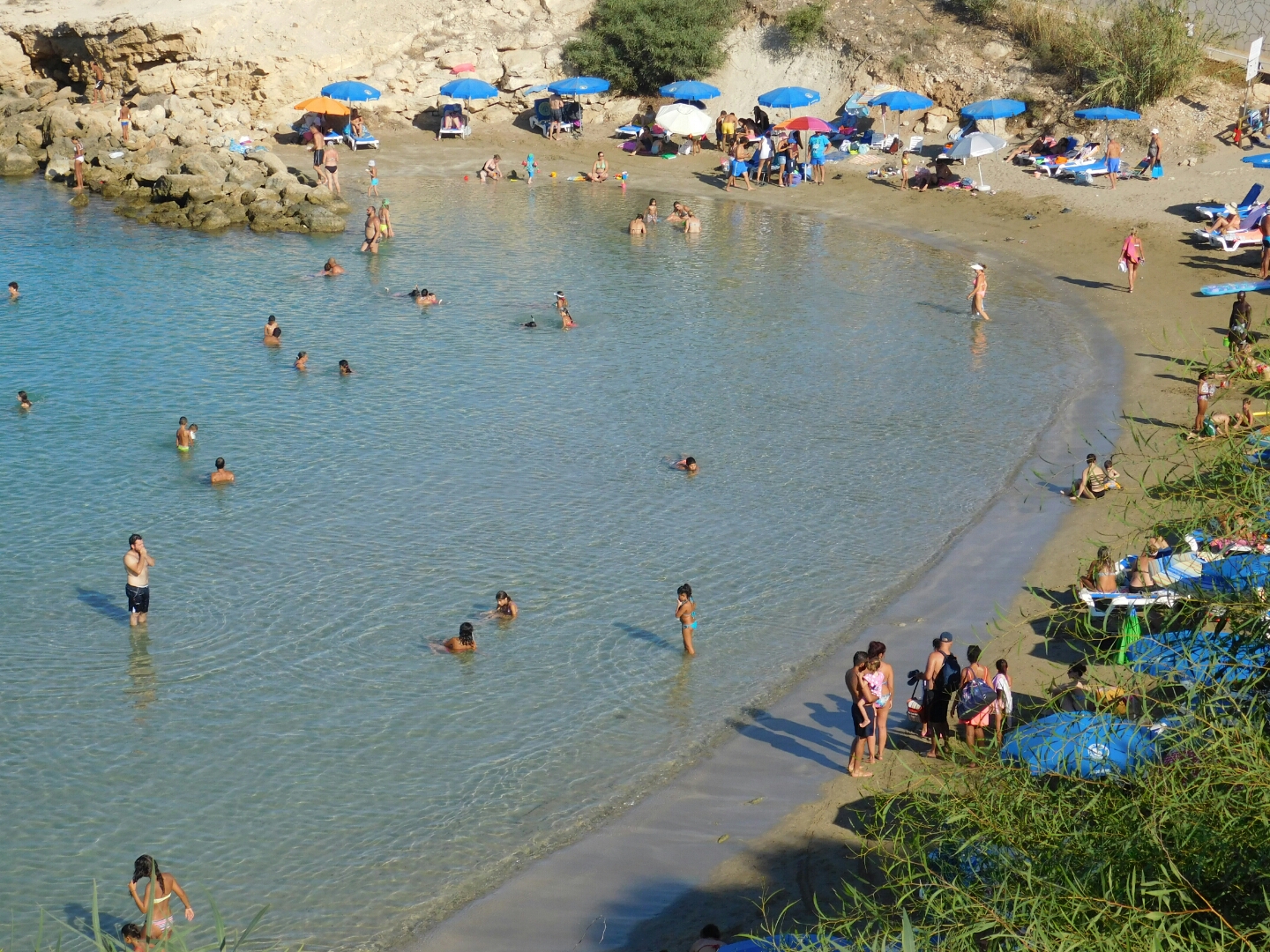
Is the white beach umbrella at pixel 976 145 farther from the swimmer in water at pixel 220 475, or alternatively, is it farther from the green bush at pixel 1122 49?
the swimmer in water at pixel 220 475

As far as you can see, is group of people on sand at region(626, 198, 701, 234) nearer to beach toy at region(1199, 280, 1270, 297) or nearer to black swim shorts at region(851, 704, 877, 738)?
beach toy at region(1199, 280, 1270, 297)

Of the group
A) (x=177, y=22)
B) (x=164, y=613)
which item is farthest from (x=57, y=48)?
(x=164, y=613)

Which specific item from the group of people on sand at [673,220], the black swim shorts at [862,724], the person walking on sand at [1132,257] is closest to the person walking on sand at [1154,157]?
the person walking on sand at [1132,257]

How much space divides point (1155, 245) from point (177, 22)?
27.6 meters

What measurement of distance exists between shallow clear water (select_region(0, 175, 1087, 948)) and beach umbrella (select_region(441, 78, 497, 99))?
30.9ft

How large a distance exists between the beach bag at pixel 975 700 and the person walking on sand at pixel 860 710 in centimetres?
74

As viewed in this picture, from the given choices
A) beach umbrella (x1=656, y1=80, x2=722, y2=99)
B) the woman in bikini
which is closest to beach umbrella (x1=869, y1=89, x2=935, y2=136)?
beach umbrella (x1=656, y1=80, x2=722, y2=99)

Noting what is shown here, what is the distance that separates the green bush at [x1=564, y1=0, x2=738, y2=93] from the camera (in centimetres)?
3841

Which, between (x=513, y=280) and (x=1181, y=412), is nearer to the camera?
(x=1181, y=412)

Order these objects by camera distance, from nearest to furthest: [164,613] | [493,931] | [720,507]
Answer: [493,931] < [164,613] < [720,507]

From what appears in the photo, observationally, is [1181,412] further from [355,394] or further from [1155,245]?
[355,394]

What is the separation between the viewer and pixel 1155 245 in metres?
27.4

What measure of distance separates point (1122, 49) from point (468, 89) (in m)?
17.9

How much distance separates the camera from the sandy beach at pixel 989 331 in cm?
990
